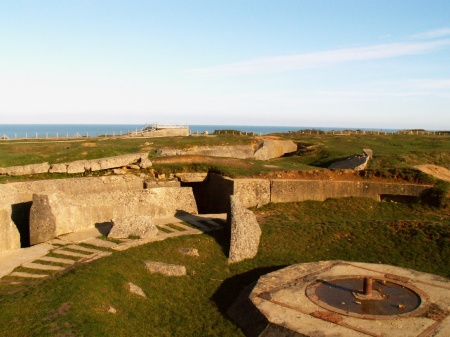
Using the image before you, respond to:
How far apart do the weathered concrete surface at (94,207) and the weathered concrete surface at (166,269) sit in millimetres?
5729

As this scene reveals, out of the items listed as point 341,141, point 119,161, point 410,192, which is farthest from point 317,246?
point 341,141

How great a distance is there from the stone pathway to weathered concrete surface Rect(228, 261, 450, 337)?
6576 millimetres

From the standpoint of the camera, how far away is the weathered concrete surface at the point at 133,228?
20.7 m

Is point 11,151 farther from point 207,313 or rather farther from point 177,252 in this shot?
point 207,313

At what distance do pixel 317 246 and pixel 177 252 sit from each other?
6.23 metres

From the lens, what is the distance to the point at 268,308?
539 inches

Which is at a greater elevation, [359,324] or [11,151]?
[11,151]

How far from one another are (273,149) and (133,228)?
26.4 metres

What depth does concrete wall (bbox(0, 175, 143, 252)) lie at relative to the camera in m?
19.3

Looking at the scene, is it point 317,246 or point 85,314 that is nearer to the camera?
point 85,314

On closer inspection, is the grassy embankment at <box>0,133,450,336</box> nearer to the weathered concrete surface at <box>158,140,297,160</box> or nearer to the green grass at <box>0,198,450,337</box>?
the green grass at <box>0,198,450,337</box>

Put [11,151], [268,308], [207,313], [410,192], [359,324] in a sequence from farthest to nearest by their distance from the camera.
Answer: [11,151] → [410,192] → [207,313] → [268,308] → [359,324]

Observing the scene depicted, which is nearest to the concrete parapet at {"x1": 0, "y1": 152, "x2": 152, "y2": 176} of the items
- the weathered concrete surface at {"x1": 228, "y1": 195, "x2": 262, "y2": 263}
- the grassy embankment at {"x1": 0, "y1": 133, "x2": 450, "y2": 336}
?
the grassy embankment at {"x1": 0, "y1": 133, "x2": 450, "y2": 336}

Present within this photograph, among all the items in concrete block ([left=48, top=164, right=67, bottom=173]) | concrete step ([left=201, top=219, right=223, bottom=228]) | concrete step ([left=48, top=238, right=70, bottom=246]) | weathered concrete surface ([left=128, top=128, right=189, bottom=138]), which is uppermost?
weathered concrete surface ([left=128, top=128, right=189, bottom=138])
